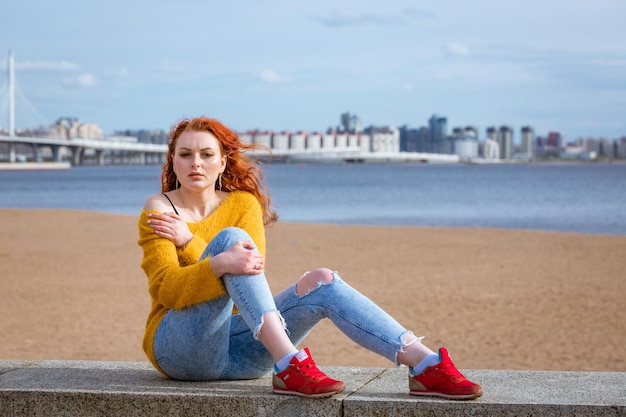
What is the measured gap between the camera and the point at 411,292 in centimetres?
801

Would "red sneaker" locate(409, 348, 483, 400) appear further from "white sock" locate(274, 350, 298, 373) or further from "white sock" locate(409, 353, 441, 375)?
"white sock" locate(274, 350, 298, 373)

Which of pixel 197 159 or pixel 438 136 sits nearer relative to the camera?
pixel 197 159

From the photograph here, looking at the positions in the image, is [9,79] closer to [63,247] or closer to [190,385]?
[63,247]

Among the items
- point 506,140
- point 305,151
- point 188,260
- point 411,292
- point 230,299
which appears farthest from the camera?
point 506,140

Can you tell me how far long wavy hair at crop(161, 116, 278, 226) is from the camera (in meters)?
2.69

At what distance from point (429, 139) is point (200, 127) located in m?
134

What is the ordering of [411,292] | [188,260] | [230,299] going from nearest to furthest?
1. [230,299]
2. [188,260]
3. [411,292]

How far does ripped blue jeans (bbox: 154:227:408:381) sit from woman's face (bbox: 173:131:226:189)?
0.23 m

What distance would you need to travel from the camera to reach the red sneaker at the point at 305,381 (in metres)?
2.30

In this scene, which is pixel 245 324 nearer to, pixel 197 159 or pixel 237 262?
pixel 237 262

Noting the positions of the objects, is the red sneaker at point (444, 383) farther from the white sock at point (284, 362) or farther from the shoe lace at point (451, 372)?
the white sock at point (284, 362)

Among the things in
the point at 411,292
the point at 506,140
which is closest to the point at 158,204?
the point at 411,292

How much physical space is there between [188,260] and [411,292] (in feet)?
18.3

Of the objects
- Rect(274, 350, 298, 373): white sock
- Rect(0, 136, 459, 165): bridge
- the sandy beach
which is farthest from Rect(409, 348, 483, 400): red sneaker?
Rect(0, 136, 459, 165): bridge
